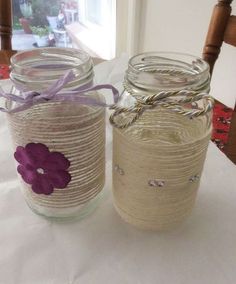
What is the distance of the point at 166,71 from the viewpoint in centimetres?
39

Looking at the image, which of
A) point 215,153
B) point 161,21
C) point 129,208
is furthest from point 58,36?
point 129,208

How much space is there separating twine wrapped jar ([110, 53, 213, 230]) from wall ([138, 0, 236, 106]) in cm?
74

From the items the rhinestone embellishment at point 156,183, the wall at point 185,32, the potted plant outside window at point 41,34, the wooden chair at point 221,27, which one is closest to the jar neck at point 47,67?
the rhinestone embellishment at point 156,183

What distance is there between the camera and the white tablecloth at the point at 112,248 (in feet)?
1.15

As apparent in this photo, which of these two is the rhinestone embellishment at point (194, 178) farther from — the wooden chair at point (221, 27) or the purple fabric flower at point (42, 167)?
the wooden chair at point (221, 27)

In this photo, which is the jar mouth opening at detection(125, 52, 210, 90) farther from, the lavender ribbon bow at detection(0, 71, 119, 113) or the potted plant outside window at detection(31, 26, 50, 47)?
the potted plant outside window at detection(31, 26, 50, 47)

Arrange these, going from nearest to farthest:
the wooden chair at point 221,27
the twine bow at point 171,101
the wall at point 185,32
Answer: the twine bow at point 171,101 < the wooden chair at point 221,27 < the wall at point 185,32

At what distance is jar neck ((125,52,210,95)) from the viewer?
339mm

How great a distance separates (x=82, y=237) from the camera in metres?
0.39

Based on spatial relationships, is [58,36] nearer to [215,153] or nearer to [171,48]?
[171,48]

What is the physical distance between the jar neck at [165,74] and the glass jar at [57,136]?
0.05 metres

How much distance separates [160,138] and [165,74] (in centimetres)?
8

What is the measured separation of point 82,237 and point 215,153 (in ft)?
0.84

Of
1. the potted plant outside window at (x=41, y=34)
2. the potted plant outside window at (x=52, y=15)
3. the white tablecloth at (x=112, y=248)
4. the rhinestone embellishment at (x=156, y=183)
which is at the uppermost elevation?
the rhinestone embellishment at (x=156, y=183)
